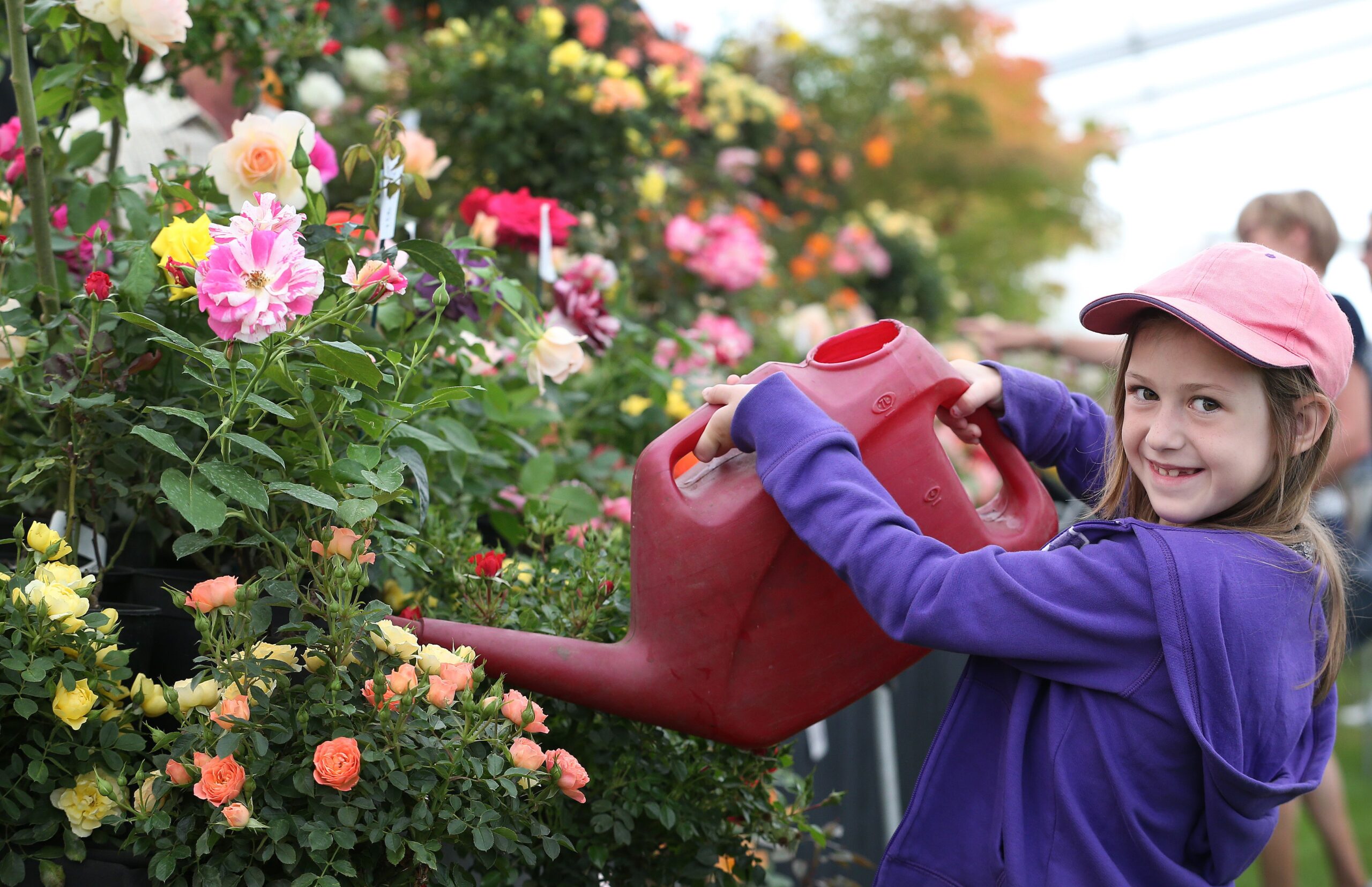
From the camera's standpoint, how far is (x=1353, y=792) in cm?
437

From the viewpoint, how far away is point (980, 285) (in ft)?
18.3

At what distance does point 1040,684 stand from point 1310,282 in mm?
432

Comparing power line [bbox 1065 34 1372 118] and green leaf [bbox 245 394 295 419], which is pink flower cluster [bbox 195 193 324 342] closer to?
green leaf [bbox 245 394 295 419]

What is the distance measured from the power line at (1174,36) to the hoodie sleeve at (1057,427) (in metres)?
5.62

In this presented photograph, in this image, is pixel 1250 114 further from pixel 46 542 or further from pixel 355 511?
pixel 46 542

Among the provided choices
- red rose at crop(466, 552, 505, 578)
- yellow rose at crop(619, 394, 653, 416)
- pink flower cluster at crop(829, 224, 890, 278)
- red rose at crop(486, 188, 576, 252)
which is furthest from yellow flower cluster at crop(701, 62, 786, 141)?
red rose at crop(466, 552, 505, 578)

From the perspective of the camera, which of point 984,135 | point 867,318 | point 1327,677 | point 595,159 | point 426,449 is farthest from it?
point 984,135

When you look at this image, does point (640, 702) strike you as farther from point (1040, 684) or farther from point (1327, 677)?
point (1327, 677)

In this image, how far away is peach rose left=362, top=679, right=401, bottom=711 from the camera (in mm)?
840

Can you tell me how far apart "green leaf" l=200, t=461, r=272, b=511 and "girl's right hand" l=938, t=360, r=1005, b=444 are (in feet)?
2.15

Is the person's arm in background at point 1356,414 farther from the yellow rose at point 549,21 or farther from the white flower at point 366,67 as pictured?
the white flower at point 366,67

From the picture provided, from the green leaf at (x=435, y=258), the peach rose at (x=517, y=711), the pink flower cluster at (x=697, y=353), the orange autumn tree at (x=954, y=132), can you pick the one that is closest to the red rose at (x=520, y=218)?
the pink flower cluster at (x=697, y=353)

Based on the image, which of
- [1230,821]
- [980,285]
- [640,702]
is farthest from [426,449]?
[980,285]

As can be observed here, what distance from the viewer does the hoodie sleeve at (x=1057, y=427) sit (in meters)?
1.13
